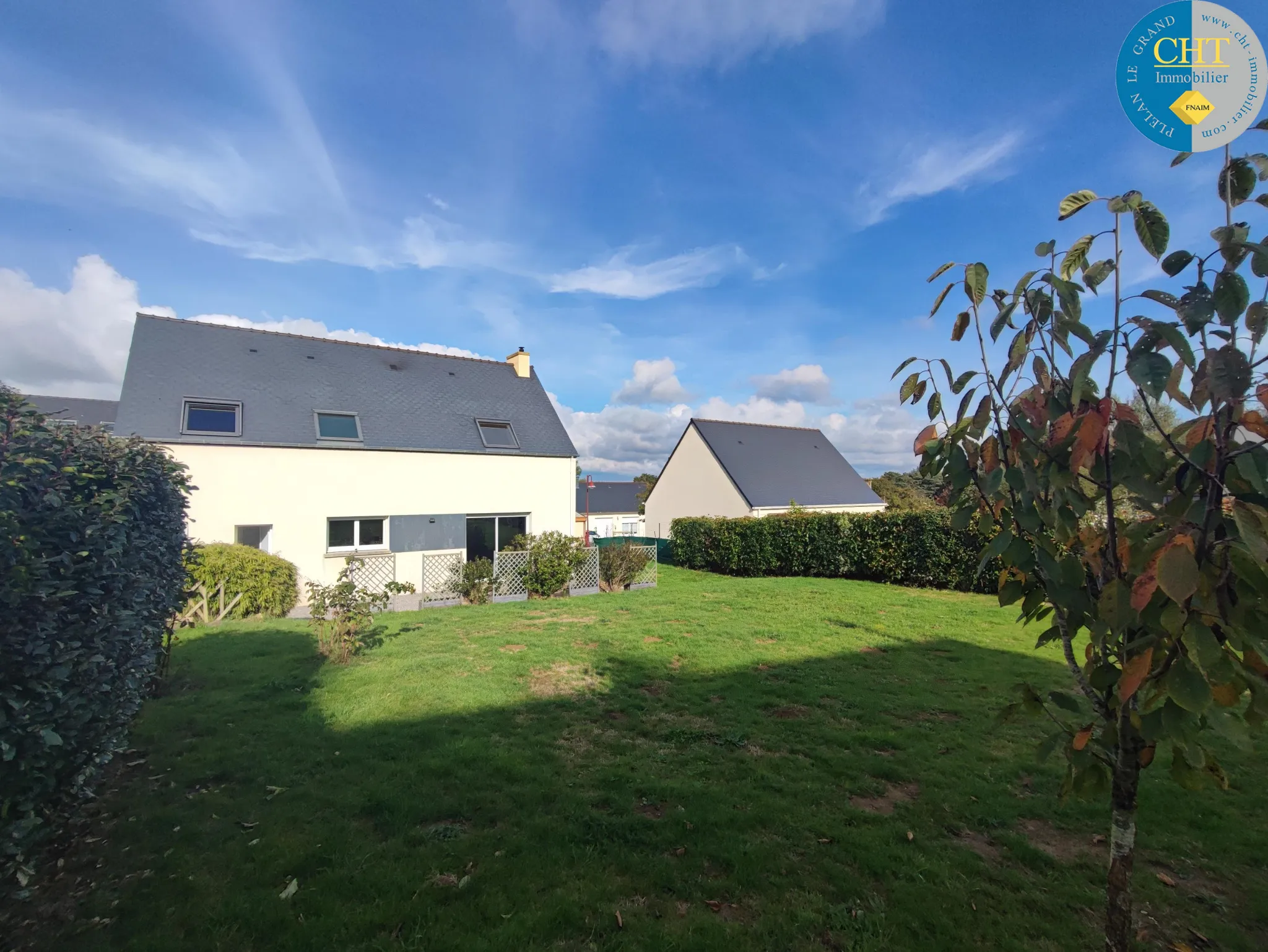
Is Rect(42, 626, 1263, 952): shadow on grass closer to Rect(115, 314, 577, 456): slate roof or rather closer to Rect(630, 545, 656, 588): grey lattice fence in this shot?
Rect(115, 314, 577, 456): slate roof

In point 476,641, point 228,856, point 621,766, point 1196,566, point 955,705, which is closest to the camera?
point 1196,566

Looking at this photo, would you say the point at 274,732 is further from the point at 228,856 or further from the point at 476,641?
the point at 476,641

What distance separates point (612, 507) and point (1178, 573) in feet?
165

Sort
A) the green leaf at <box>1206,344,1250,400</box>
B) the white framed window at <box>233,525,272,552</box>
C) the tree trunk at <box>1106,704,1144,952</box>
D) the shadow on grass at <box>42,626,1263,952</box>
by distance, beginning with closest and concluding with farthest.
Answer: the green leaf at <box>1206,344,1250,400</box>, the tree trunk at <box>1106,704,1144,952</box>, the shadow on grass at <box>42,626,1263,952</box>, the white framed window at <box>233,525,272,552</box>

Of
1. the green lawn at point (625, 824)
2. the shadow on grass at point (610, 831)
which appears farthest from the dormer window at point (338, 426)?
the shadow on grass at point (610, 831)

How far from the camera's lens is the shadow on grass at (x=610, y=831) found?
8.80ft

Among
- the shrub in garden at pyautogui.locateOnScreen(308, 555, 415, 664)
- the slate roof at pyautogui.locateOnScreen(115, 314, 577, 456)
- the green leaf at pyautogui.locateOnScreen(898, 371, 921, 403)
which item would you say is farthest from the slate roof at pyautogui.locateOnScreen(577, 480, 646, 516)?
the green leaf at pyautogui.locateOnScreen(898, 371, 921, 403)

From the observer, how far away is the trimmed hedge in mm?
11328

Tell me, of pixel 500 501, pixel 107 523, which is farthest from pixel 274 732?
pixel 500 501

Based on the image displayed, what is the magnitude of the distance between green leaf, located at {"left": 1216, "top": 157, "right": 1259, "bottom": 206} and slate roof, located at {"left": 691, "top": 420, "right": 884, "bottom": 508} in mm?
22536

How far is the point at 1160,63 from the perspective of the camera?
2.22 m

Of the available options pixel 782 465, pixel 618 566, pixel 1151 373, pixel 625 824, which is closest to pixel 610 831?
pixel 625 824

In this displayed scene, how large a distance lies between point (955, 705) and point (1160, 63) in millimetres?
5690

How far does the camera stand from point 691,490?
27.4 metres
